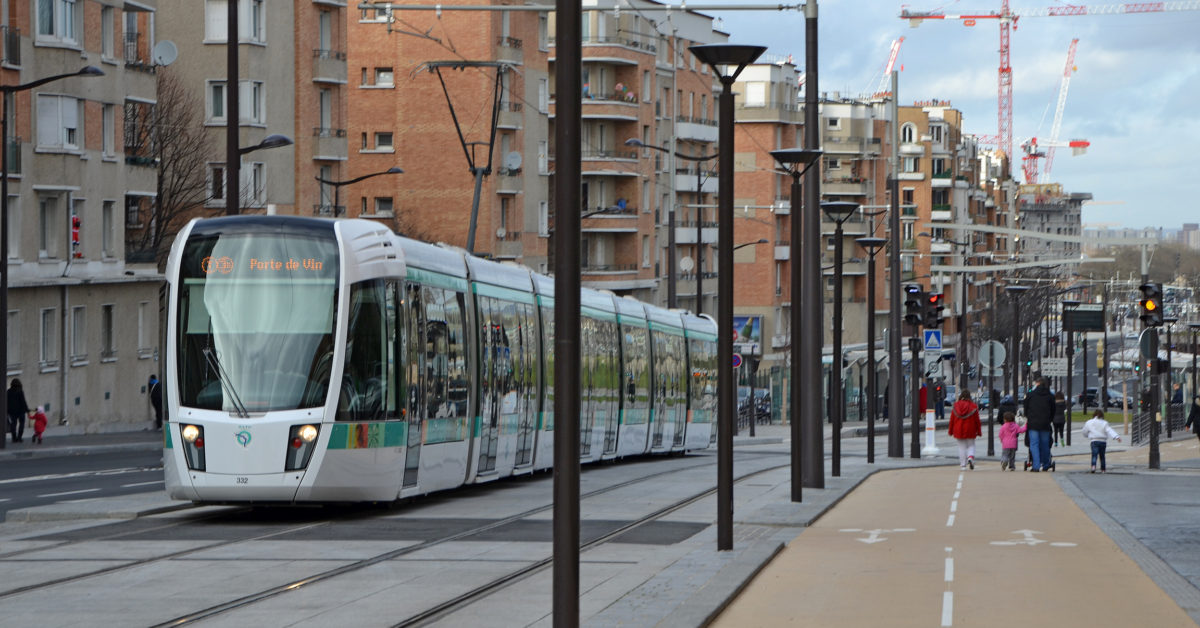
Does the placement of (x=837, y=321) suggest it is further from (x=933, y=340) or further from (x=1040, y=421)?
(x=933, y=340)

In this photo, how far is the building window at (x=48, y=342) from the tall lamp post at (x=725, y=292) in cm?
3573

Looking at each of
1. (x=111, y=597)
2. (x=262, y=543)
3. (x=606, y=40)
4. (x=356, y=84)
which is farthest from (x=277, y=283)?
(x=606, y=40)

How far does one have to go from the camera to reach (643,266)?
302 feet

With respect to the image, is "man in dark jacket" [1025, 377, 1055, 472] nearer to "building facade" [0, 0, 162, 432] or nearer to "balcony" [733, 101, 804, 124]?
"building facade" [0, 0, 162, 432]

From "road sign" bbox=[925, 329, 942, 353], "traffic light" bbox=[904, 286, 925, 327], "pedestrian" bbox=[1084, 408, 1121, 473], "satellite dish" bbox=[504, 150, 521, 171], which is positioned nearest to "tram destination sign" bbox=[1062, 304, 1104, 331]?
"road sign" bbox=[925, 329, 942, 353]

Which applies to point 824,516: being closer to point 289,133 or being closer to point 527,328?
point 527,328

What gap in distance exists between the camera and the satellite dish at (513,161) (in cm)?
7938

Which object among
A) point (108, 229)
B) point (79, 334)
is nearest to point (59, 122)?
point (108, 229)

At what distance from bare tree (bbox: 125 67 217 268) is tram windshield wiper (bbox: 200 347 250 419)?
143 ft

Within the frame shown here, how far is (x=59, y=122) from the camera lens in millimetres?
51156

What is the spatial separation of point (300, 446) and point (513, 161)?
61.9 meters

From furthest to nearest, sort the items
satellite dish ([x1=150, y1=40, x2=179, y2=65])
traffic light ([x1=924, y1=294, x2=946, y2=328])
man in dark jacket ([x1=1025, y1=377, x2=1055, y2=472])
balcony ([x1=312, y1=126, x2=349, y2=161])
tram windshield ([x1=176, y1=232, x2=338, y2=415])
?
balcony ([x1=312, y1=126, x2=349, y2=161]) → satellite dish ([x1=150, y1=40, x2=179, y2=65]) → traffic light ([x1=924, y1=294, x2=946, y2=328]) → man in dark jacket ([x1=1025, y1=377, x2=1055, y2=472]) → tram windshield ([x1=176, y1=232, x2=338, y2=415])

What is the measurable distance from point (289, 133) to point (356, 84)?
1434 centimetres

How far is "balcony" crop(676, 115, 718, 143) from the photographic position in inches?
3893
